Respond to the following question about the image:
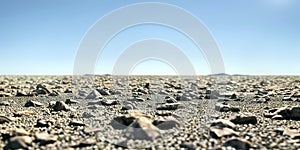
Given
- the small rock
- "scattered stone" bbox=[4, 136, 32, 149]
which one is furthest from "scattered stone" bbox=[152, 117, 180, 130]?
"scattered stone" bbox=[4, 136, 32, 149]

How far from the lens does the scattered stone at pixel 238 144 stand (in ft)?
17.2

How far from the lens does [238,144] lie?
529 centimetres

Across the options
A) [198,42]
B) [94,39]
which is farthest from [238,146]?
[94,39]

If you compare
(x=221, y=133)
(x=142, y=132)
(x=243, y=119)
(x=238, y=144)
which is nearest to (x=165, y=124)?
(x=142, y=132)

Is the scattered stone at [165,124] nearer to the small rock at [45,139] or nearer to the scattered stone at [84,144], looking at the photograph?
the scattered stone at [84,144]

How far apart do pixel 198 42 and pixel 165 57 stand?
3.05 metres

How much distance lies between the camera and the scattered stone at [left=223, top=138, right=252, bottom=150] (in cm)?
525

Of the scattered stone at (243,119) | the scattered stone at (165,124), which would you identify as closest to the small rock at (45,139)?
the scattered stone at (165,124)

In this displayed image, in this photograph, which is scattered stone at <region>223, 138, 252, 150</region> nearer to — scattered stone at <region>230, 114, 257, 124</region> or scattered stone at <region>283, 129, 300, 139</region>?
scattered stone at <region>283, 129, 300, 139</region>

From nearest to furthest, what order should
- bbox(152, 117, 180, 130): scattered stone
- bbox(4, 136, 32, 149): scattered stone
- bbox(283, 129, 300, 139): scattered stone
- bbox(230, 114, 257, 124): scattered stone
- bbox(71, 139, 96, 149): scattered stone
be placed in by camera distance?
bbox(4, 136, 32, 149): scattered stone
bbox(71, 139, 96, 149): scattered stone
bbox(283, 129, 300, 139): scattered stone
bbox(152, 117, 180, 130): scattered stone
bbox(230, 114, 257, 124): scattered stone

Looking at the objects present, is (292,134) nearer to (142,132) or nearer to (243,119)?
(243,119)

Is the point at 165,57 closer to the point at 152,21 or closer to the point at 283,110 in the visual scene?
the point at 152,21

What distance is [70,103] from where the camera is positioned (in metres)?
11.9

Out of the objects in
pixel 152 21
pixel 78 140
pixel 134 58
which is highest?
pixel 152 21
